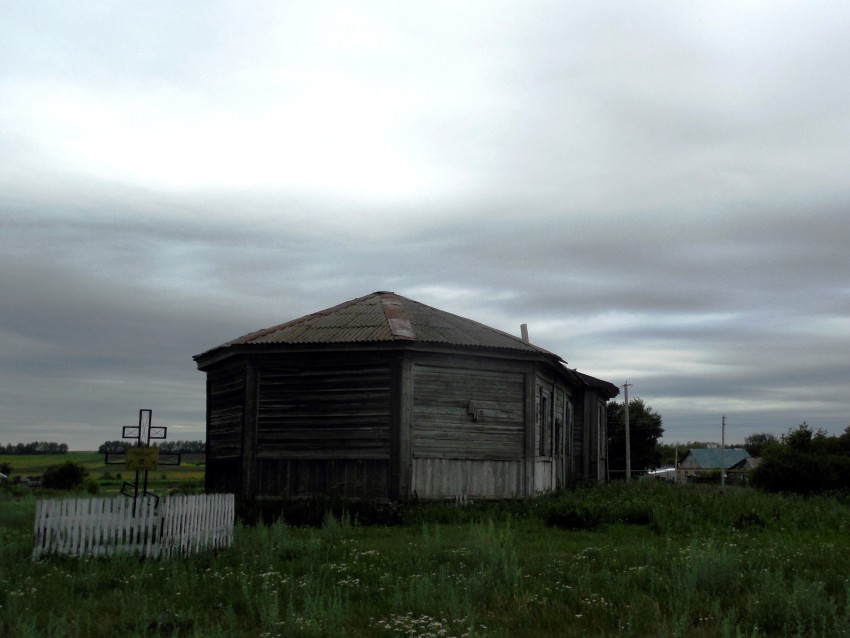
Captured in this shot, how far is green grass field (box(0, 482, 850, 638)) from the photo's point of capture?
25.0 ft

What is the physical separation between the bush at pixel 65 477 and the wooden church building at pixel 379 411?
89.5ft

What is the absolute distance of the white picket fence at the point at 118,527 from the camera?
1214 centimetres

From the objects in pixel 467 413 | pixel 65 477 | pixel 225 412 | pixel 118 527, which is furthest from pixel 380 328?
pixel 65 477

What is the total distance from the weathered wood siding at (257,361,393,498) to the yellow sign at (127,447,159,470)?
406cm

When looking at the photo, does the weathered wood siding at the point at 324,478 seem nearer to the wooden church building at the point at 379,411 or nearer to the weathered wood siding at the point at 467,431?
the wooden church building at the point at 379,411

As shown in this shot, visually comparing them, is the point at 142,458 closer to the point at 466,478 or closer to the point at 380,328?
the point at 380,328

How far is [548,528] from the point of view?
1644 centimetres

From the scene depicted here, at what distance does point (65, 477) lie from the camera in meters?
44.7

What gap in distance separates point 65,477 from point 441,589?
41.1 metres

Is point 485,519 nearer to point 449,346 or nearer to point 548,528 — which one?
point 548,528

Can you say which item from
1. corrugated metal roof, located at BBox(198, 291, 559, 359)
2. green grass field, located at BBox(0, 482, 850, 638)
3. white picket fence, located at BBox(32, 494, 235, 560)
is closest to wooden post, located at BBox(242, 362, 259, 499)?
corrugated metal roof, located at BBox(198, 291, 559, 359)

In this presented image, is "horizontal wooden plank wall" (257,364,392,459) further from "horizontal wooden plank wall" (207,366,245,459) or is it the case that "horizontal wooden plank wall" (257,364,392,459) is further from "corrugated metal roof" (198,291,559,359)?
"horizontal wooden plank wall" (207,366,245,459)

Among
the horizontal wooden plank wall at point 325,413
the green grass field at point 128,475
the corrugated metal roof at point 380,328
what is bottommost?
the green grass field at point 128,475

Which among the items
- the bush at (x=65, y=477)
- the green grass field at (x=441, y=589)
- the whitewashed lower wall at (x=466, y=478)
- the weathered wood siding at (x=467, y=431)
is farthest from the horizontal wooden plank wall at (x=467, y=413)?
the bush at (x=65, y=477)
